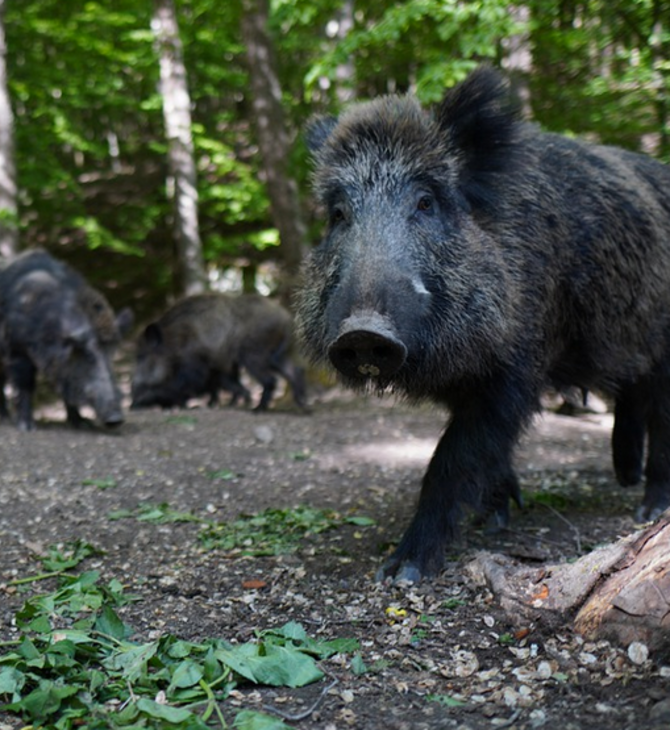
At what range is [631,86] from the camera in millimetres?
7617

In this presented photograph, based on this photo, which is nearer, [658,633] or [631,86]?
[658,633]

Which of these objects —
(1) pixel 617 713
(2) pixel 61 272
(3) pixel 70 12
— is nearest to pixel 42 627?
(1) pixel 617 713

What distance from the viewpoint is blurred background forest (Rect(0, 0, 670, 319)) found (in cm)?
723

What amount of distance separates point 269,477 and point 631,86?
4.87m

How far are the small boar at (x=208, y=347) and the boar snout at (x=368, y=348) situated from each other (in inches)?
298

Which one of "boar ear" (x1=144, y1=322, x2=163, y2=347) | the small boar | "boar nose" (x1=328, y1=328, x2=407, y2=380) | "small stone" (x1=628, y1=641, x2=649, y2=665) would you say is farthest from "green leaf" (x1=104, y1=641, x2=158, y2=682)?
"boar ear" (x1=144, y1=322, x2=163, y2=347)

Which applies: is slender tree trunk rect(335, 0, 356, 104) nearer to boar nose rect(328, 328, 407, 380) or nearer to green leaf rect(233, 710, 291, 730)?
boar nose rect(328, 328, 407, 380)

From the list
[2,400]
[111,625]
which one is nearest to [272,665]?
[111,625]

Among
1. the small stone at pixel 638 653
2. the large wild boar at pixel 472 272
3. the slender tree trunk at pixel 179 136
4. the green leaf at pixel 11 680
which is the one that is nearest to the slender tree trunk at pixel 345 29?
the slender tree trunk at pixel 179 136

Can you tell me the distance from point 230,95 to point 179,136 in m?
9.02

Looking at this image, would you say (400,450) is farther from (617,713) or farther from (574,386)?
(617,713)

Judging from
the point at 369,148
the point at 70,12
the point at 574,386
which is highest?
the point at 70,12

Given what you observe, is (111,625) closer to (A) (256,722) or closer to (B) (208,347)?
(A) (256,722)

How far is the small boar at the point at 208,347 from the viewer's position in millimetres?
10898
